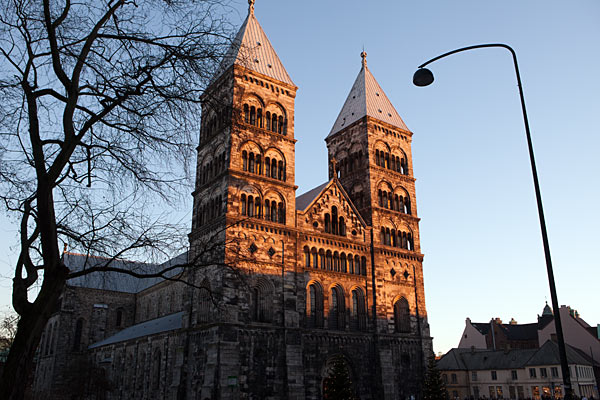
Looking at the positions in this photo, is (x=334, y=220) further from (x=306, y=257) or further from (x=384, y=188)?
(x=384, y=188)

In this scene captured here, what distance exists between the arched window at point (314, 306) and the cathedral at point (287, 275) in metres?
0.10

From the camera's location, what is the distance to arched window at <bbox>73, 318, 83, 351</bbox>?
57.8m

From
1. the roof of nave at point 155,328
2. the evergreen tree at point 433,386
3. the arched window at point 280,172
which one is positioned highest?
the arched window at point 280,172

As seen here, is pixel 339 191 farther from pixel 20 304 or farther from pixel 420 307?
pixel 20 304

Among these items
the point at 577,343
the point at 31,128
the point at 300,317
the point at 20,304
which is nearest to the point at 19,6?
the point at 31,128

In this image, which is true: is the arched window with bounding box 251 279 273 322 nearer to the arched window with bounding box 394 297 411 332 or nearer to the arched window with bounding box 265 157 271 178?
the arched window with bounding box 265 157 271 178

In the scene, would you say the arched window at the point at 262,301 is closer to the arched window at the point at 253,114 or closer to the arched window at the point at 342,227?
the arched window at the point at 342,227

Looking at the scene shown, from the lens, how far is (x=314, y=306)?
37.9 meters

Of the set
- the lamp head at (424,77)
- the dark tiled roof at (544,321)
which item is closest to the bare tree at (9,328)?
the lamp head at (424,77)

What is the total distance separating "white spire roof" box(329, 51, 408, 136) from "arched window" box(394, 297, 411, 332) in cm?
1764

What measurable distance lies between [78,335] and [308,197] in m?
34.6

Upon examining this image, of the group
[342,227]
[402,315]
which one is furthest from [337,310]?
[402,315]

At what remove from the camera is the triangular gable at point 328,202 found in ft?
134

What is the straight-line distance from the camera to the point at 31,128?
960 centimetres
